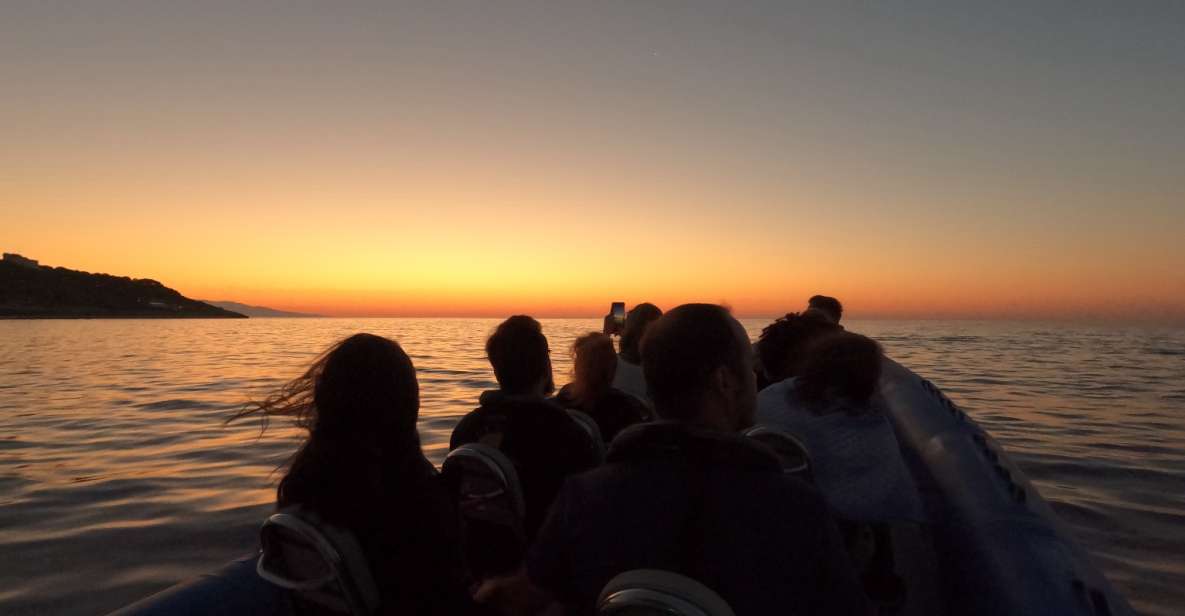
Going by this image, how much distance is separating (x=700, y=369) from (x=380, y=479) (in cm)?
92

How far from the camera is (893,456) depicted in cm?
277

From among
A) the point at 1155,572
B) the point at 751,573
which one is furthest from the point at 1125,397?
the point at 751,573

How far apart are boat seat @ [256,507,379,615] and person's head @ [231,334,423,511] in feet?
0.30

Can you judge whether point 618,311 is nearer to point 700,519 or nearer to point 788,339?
point 788,339

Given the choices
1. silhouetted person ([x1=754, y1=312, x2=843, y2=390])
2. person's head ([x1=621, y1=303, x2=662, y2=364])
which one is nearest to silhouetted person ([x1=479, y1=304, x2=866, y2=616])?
silhouetted person ([x1=754, y1=312, x2=843, y2=390])

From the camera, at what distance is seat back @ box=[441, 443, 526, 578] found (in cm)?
251

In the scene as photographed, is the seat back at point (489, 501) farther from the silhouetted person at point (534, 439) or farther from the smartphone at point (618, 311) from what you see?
the smartphone at point (618, 311)

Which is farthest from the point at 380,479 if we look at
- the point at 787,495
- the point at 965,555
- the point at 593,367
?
the point at 965,555

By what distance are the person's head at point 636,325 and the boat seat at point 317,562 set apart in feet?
12.0

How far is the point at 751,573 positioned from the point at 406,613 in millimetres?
997

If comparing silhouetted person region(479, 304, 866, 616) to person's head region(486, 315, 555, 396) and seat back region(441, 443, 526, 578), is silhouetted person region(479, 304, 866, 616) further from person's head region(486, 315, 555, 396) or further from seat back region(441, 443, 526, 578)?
person's head region(486, 315, 555, 396)

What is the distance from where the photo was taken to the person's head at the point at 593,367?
3537mm

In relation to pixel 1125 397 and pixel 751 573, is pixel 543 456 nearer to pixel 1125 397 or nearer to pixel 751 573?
pixel 751 573

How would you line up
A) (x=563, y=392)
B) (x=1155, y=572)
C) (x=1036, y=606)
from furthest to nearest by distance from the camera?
(x=1155, y=572)
(x=563, y=392)
(x=1036, y=606)
